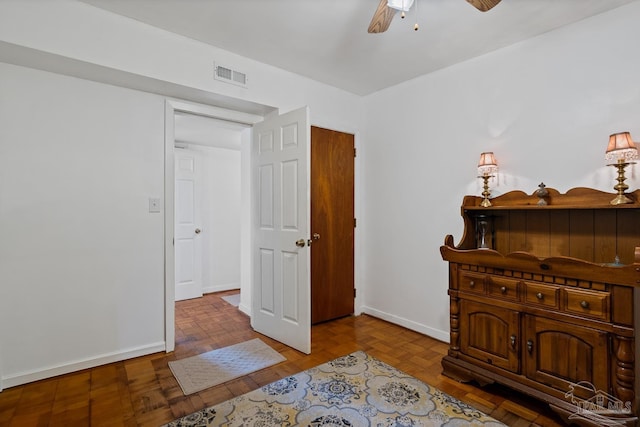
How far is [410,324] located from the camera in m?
3.12

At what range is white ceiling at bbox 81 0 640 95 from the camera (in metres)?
1.99

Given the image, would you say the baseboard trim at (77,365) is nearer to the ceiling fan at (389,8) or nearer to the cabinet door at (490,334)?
the cabinet door at (490,334)

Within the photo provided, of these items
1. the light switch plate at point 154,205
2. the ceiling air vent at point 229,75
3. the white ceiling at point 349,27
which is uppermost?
the white ceiling at point 349,27

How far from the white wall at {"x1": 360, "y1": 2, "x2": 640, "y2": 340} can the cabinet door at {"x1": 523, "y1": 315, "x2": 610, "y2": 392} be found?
949 mm

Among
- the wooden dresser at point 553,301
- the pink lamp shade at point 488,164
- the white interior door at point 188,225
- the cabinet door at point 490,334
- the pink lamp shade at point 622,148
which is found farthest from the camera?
the white interior door at point 188,225

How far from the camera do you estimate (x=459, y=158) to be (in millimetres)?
2750

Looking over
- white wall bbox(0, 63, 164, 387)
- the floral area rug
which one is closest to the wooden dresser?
the floral area rug

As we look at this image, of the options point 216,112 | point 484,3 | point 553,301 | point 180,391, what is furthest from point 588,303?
point 216,112

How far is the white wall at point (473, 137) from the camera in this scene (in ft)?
6.58

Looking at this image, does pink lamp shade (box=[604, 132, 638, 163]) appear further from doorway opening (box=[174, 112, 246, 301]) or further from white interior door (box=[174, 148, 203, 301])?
white interior door (box=[174, 148, 203, 301])

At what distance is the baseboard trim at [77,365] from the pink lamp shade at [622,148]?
3443 mm

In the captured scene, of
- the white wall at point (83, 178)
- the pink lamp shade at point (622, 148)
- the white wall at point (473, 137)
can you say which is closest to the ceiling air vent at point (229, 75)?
the white wall at point (83, 178)

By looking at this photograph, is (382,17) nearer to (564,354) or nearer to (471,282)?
(471,282)

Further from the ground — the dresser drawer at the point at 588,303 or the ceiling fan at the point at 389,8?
the ceiling fan at the point at 389,8
